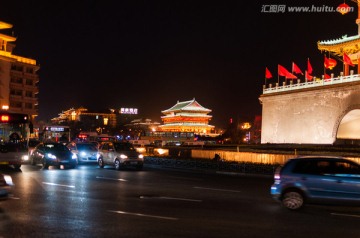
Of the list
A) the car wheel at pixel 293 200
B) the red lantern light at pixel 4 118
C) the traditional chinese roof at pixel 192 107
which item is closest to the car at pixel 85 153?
the red lantern light at pixel 4 118

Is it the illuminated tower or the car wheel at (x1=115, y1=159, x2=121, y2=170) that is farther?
the illuminated tower

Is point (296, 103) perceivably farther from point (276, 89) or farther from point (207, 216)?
point (207, 216)

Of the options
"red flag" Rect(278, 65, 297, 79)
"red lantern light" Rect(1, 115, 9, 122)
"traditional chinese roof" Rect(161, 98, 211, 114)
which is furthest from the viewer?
"traditional chinese roof" Rect(161, 98, 211, 114)

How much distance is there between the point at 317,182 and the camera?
11.9m

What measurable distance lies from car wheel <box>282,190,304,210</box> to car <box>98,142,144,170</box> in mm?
13846

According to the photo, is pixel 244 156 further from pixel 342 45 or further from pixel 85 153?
pixel 342 45

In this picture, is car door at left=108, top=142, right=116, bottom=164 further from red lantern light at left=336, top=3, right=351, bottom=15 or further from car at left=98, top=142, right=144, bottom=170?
red lantern light at left=336, top=3, right=351, bottom=15

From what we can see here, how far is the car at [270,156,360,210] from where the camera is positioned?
11.7 meters

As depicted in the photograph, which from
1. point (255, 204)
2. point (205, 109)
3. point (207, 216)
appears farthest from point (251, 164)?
point (205, 109)

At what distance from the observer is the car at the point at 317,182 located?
38.4ft

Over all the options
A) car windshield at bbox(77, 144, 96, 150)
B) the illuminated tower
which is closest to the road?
car windshield at bbox(77, 144, 96, 150)

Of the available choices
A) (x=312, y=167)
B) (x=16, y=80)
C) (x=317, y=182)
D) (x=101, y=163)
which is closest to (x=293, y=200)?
(x=317, y=182)

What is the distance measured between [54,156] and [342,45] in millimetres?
28064

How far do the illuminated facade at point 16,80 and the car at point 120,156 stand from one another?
48.1m
